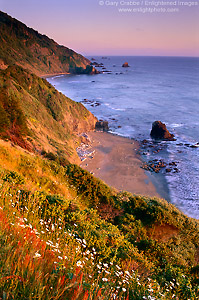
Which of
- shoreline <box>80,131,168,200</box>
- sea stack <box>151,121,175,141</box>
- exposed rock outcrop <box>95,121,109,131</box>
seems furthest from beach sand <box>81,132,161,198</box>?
sea stack <box>151,121,175,141</box>

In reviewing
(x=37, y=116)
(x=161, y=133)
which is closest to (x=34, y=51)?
(x=161, y=133)

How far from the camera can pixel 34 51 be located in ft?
484

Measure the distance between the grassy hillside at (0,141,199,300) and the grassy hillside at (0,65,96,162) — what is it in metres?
6.23

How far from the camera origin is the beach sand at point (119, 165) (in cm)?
2744

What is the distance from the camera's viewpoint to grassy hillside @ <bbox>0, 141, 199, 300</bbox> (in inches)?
142

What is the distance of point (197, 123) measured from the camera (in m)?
53.8

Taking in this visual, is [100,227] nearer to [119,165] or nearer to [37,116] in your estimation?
[37,116]

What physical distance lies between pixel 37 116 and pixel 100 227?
23442 mm

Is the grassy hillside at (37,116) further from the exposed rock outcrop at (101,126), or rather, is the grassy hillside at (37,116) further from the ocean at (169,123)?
the ocean at (169,123)

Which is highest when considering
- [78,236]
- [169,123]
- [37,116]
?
[37,116]

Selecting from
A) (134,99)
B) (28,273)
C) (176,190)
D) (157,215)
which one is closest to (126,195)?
(157,215)

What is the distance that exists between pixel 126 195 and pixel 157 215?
6.50ft

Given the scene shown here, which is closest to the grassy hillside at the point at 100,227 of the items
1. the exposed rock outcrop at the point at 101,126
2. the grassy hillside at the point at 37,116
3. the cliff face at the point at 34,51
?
the grassy hillside at the point at 37,116

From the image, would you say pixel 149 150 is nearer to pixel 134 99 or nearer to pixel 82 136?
pixel 82 136
